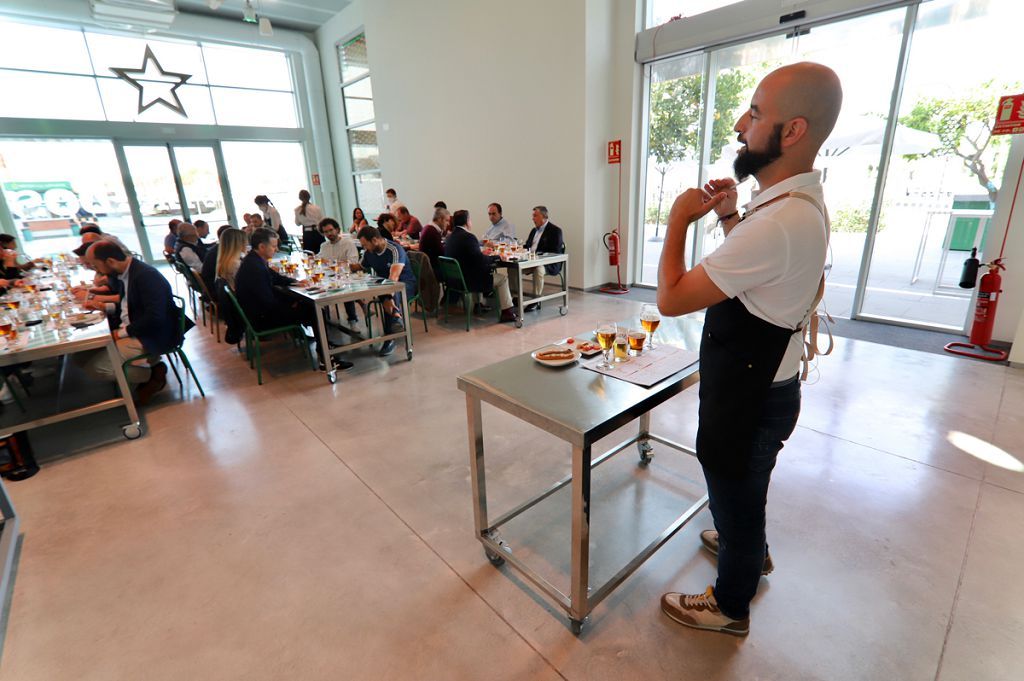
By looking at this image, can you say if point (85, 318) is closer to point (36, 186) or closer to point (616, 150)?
point (616, 150)

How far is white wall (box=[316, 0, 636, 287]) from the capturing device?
5867 mm

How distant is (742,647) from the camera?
5.05ft

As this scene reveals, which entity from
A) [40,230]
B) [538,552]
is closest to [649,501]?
[538,552]

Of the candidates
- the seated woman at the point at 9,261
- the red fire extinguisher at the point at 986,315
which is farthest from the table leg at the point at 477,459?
the seated woman at the point at 9,261

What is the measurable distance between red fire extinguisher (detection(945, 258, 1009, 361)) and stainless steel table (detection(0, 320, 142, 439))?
6.25 meters

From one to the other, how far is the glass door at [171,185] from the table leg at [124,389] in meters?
8.09

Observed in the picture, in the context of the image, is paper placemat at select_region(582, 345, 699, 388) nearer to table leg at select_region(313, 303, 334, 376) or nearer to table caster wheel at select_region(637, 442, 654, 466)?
table caster wheel at select_region(637, 442, 654, 466)

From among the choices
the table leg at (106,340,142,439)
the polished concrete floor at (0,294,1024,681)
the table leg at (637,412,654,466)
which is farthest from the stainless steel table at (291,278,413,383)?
the table leg at (637,412,654,466)

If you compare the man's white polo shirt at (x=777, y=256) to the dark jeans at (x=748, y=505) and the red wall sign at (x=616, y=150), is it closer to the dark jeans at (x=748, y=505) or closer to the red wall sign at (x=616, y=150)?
the dark jeans at (x=748, y=505)

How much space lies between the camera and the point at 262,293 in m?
3.72

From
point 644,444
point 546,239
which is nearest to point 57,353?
point 644,444

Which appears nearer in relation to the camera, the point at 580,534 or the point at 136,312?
the point at 580,534

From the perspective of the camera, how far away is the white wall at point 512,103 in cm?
587

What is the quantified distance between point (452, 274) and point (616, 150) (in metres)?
2.93
